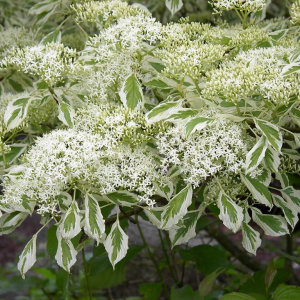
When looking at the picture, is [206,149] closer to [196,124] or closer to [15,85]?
[196,124]

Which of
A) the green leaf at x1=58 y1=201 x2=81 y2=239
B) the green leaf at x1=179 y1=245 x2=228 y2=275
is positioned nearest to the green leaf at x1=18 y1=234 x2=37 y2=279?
the green leaf at x1=58 y1=201 x2=81 y2=239

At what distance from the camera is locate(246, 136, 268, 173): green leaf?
0.91 meters

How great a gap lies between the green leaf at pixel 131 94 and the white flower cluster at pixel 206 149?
0.40 ft

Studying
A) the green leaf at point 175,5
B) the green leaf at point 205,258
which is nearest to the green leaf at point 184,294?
the green leaf at point 205,258

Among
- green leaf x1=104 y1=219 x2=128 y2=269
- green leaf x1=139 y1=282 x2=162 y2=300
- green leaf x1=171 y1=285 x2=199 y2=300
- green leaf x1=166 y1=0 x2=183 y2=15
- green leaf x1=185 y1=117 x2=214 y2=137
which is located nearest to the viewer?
green leaf x1=185 y1=117 x2=214 y2=137

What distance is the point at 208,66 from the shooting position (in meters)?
1.18

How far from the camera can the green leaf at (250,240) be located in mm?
1093

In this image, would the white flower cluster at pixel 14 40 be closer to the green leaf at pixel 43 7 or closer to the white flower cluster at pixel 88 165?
the green leaf at pixel 43 7

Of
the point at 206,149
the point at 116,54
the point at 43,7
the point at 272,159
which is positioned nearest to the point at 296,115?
the point at 272,159

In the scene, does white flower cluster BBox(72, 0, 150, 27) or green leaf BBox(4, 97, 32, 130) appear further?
white flower cluster BBox(72, 0, 150, 27)

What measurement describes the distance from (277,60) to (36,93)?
60cm

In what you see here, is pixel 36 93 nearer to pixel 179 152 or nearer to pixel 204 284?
pixel 179 152

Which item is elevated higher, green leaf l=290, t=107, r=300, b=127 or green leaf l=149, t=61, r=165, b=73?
green leaf l=149, t=61, r=165, b=73

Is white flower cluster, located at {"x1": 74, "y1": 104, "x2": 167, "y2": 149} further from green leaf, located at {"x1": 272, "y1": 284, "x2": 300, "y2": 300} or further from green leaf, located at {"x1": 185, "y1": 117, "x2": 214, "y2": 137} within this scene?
green leaf, located at {"x1": 272, "y1": 284, "x2": 300, "y2": 300}
